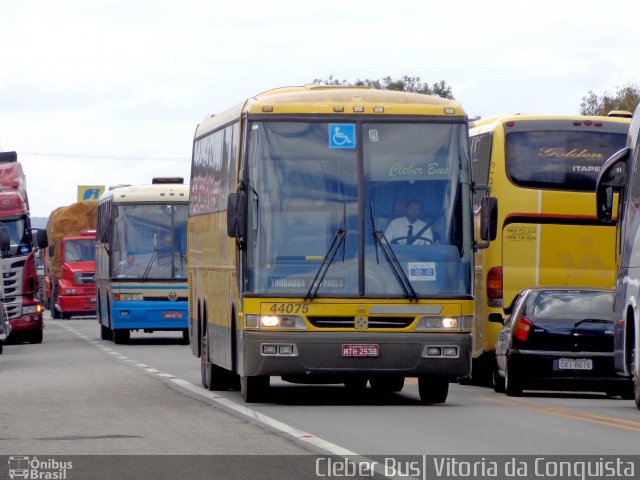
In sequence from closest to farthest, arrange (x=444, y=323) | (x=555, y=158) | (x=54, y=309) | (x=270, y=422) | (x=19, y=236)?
1. (x=270, y=422)
2. (x=444, y=323)
3. (x=555, y=158)
4. (x=19, y=236)
5. (x=54, y=309)

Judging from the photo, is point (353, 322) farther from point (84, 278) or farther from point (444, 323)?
point (84, 278)

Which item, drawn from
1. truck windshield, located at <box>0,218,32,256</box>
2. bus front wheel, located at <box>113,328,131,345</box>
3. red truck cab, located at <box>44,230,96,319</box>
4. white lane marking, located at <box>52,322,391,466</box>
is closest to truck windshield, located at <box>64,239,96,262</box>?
red truck cab, located at <box>44,230,96,319</box>

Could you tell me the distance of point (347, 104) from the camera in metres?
19.5

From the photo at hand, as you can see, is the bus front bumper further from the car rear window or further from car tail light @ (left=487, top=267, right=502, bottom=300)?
car tail light @ (left=487, top=267, right=502, bottom=300)

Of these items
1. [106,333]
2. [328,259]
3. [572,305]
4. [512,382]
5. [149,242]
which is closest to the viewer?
[328,259]

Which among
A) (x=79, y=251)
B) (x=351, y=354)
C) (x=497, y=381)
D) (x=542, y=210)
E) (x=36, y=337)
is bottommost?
(x=36, y=337)

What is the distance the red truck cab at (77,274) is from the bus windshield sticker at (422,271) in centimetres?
4522

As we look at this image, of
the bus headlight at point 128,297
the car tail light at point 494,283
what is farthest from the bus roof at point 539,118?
the bus headlight at point 128,297

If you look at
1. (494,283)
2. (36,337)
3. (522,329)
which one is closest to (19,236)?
(36,337)

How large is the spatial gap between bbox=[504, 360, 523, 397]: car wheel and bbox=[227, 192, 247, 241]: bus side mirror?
15.9 ft

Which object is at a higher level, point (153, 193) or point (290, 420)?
point (153, 193)

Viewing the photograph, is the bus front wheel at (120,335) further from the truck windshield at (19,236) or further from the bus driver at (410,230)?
the bus driver at (410,230)

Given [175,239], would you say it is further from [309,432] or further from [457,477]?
[457,477]

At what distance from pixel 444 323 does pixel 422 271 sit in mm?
611
